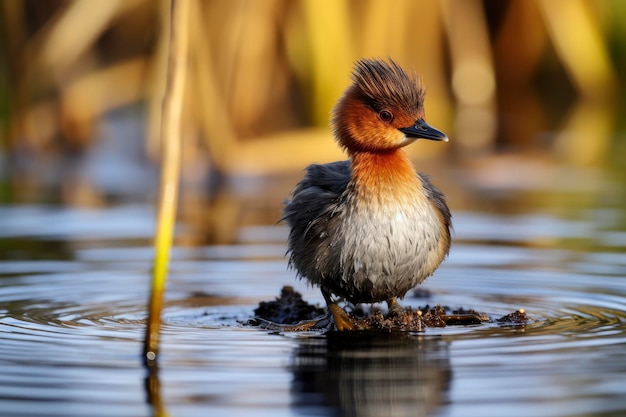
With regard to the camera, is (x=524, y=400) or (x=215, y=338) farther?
(x=215, y=338)

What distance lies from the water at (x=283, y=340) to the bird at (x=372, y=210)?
0.51 m

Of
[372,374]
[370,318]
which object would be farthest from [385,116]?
[372,374]

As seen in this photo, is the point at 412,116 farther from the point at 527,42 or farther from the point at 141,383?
the point at 527,42

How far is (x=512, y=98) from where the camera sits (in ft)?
75.2

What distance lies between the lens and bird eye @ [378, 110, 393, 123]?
23.0 ft

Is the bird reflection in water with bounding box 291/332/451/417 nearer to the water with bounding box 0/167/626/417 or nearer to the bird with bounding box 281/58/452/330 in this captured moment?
the water with bounding box 0/167/626/417

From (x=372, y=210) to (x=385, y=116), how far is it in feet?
2.14

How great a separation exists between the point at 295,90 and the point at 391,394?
51.9ft

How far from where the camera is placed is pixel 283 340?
6133 millimetres

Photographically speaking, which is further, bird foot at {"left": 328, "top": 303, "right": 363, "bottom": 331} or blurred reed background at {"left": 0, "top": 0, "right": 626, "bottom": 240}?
blurred reed background at {"left": 0, "top": 0, "right": 626, "bottom": 240}

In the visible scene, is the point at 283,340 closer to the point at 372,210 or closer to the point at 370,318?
the point at 370,318

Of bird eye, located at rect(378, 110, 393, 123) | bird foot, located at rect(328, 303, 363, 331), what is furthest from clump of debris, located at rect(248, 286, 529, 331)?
bird eye, located at rect(378, 110, 393, 123)

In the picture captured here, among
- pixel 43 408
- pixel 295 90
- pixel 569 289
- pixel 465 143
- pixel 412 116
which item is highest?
pixel 295 90

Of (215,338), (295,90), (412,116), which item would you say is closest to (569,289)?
(412,116)
